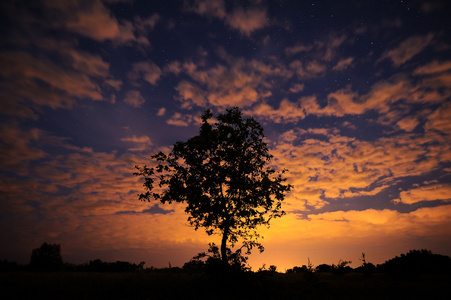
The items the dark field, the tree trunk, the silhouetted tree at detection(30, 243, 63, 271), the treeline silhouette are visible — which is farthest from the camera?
the silhouetted tree at detection(30, 243, 63, 271)

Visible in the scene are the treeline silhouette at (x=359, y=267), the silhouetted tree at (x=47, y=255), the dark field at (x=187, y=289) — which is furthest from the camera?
the silhouetted tree at (x=47, y=255)

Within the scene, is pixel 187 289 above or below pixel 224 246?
below

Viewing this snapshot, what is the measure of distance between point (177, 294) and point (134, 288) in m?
3.21

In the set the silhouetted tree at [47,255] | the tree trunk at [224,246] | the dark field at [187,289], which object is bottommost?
the dark field at [187,289]

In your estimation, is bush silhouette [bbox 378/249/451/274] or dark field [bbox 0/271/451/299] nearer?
dark field [bbox 0/271/451/299]

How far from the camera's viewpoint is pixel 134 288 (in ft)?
55.4

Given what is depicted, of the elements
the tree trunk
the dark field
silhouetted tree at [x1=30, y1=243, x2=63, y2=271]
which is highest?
silhouetted tree at [x1=30, y1=243, x2=63, y2=271]

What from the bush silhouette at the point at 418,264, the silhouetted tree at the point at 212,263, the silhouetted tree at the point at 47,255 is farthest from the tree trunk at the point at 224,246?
the silhouetted tree at the point at 47,255

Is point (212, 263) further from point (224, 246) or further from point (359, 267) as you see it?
point (359, 267)

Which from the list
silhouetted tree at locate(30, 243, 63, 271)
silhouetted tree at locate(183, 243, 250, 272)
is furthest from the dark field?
silhouetted tree at locate(30, 243, 63, 271)

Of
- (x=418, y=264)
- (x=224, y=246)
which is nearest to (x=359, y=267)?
(x=418, y=264)

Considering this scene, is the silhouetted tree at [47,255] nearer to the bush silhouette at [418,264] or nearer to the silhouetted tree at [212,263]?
the silhouetted tree at [212,263]

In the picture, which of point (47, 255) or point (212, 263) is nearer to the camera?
point (212, 263)

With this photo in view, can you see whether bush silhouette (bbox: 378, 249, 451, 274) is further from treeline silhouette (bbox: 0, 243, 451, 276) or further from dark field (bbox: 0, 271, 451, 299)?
dark field (bbox: 0, 271, 451, 299)
